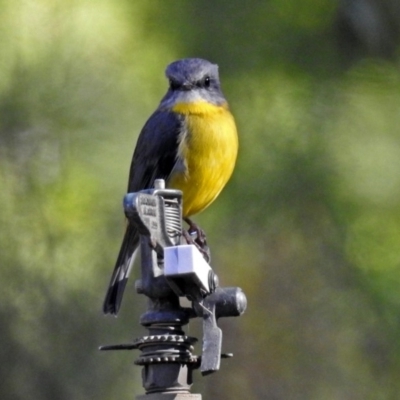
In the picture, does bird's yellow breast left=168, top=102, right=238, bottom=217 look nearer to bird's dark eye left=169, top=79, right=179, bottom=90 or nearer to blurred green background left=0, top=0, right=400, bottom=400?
bird's dark eye left=169, top=79, right=179, bottom=90

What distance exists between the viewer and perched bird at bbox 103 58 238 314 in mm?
5785

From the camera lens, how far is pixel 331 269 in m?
7.78

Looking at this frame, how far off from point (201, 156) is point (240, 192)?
1.88 m

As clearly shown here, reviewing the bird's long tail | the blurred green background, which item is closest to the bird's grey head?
the bird's long tail

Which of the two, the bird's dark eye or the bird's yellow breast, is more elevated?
the bird's dark eye

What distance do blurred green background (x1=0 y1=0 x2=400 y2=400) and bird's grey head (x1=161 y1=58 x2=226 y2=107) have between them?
1.67 metres

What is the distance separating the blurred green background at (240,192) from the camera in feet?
25.2

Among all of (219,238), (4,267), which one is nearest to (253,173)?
(219,238)

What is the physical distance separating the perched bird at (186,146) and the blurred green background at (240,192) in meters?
1.71

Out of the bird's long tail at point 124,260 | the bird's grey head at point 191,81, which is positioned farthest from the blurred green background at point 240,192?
the bird's long tail at point 124,260

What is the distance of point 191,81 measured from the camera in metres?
5.89

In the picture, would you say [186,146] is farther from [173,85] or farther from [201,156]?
[173,85]

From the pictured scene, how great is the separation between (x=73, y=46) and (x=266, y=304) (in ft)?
6.49

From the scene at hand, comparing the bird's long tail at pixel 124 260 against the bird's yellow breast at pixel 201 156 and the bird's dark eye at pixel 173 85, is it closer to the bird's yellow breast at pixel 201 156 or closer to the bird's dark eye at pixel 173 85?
the bird's yellow breast at pixel 201 156
